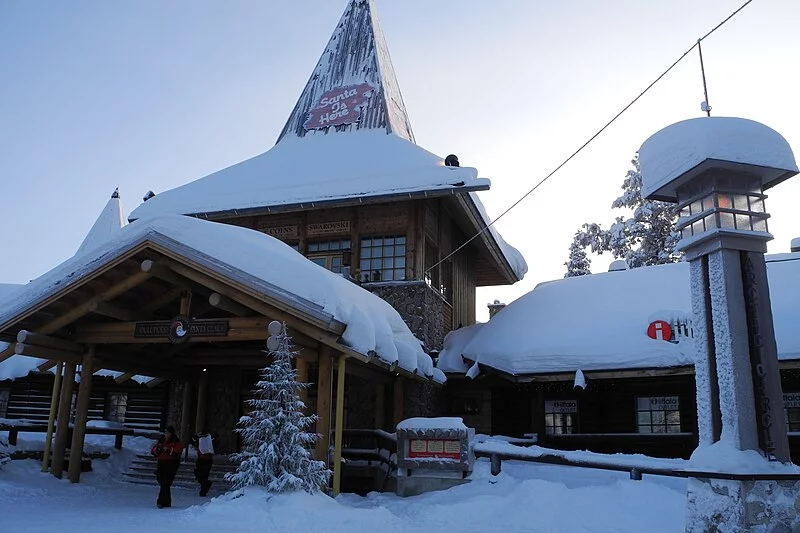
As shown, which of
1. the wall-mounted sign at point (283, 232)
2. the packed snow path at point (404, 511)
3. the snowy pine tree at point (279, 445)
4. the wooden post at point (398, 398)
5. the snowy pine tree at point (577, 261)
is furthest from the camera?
the snowy pine tree at point (577, 261)

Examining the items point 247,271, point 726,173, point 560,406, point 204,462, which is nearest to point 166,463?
point 204,462

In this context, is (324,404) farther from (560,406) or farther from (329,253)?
(560,406)

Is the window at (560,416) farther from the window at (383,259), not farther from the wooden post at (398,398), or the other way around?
the window at (383,259)

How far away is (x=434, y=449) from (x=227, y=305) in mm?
4338

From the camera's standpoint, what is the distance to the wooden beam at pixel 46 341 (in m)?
11.9

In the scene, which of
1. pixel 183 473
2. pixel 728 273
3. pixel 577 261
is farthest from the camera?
pixel 577 261

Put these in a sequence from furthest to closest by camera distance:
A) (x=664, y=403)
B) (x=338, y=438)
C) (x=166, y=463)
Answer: (x=664, y=403) → (x=338, y=438) → (x=166, y=463)

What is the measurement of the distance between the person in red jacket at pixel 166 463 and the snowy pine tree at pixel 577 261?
26939 mm

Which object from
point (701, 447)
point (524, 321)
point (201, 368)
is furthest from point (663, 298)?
point (201, 368)

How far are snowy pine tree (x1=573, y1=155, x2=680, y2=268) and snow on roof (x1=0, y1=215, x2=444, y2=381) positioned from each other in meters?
21.5

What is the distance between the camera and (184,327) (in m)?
11.6

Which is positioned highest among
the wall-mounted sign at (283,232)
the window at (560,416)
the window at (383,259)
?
the wall-mounted sign at (283,232)

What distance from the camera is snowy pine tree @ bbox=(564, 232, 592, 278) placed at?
34.9 m

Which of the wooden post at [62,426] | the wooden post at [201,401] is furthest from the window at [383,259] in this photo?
the wooden post at [62,426]
